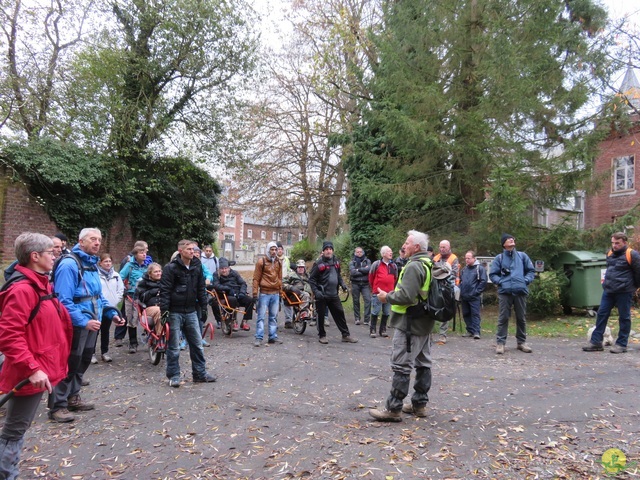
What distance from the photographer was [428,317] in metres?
4.61

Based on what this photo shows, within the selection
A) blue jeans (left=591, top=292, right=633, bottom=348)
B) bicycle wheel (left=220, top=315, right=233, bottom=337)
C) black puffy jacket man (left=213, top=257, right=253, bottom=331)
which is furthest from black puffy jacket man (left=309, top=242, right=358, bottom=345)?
blue jeans (left=591, top=292, right=633, bottom=348)

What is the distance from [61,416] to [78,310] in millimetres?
1106

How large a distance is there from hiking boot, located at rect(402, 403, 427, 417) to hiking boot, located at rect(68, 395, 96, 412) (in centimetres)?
350

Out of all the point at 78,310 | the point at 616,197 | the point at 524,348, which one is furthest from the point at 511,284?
the point at 616,197

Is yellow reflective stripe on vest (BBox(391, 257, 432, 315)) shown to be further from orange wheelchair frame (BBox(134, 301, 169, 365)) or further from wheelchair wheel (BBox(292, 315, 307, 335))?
wheelchair wheel (BBox(292, 315, 307, 335))

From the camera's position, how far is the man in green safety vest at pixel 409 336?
449cm

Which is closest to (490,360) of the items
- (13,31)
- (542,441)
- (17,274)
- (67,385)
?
(542,441)

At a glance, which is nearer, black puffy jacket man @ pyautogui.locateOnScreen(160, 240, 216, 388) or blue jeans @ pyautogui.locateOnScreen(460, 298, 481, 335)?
black puffy jacket man @ pyautogui.locateOnScreen(160, 240, 216, 388)

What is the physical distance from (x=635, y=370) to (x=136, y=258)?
8136 millimetres

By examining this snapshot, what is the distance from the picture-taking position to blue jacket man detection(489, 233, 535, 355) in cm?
760

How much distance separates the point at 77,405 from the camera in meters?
5.02

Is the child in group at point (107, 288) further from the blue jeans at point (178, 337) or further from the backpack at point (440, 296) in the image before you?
the backpack at point (440, 296)

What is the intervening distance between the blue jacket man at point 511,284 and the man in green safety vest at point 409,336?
3.46m

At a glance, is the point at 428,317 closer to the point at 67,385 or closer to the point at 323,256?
the point at 67,385
